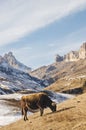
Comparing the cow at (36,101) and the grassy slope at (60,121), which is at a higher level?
the cow at (36,101)

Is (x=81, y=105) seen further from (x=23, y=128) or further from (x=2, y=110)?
(x=2, y=110)

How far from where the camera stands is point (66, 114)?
3609 cm

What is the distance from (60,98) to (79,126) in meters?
149

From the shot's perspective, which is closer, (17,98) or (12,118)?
(12,118)

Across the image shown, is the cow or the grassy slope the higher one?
the cow

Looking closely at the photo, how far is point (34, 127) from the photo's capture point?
3534 cm

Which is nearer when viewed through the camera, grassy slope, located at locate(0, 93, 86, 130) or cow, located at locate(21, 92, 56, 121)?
grassy slope, located at locate(0, 93, 86, 130)

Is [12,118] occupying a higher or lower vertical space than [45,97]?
lower

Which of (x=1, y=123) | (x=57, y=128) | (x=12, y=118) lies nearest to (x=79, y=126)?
(x=57, y=128)

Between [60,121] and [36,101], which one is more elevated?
[36,101]

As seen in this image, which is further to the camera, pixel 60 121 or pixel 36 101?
pixel 36 101

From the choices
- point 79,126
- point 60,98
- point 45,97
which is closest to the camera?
point 79,126

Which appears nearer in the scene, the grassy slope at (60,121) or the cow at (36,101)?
the grassy slope at (60,121)

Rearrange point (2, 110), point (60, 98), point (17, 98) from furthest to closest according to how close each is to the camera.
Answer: point (60, 98), point (17, 98), point (2, 110)
